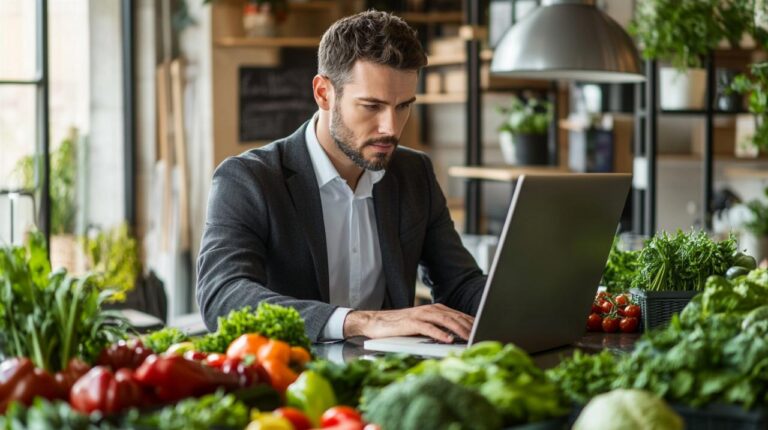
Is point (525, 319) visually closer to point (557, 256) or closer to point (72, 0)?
point (557, 256)

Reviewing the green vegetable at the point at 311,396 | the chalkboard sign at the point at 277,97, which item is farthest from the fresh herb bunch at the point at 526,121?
the green vegetable at the point at 311,396

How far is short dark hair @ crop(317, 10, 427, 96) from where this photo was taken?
273 cm

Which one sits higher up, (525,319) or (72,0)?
(72,0)

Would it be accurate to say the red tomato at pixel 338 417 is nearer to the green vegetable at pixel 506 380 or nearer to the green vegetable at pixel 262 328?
the green vegetable at pixel 506 380

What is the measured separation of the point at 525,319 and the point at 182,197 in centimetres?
484

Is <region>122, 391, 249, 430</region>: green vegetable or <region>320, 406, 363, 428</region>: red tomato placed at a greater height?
<region>122, 391, 249, 430</region>: green vegetable

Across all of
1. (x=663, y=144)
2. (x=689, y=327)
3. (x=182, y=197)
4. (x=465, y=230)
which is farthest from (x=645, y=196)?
(x=689, y=327)

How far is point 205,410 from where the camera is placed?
1.51m

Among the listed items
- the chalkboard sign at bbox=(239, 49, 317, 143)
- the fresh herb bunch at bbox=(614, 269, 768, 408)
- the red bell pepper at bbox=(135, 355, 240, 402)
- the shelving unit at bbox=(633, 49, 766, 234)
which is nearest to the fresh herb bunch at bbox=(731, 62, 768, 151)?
the shelving unit at bbox=(633, 49, 766, 234)

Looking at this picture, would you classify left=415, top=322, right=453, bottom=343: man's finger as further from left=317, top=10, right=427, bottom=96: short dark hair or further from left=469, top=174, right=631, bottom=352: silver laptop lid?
left=317, top=10, right=427, bottom=96: short dark hair

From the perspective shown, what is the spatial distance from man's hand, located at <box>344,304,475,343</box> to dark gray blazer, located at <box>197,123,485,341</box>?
80mm

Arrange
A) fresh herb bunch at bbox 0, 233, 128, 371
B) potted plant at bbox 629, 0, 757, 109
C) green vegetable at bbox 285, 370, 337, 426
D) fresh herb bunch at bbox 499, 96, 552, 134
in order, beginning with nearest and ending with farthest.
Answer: green vegetable at bbox 285, 370, 337, 426, fresh herb bunch at bbox 0, 233, 128, 371, potted plant at bbox 629, 0, 757, 109, fresh herb bunch at bbox 499, 96, 552, 134

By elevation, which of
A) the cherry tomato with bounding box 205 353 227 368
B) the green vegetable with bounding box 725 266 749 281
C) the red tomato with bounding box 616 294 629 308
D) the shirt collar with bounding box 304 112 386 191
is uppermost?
the shirt collar with bounding box 304 112 386 191

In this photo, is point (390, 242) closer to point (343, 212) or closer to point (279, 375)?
point (343, 212)
